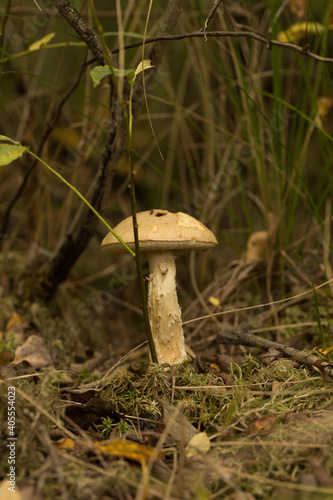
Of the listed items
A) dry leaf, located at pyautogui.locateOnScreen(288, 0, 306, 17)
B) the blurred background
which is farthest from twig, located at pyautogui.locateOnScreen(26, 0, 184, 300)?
dry leaf, located at pyautogui.locateOnScreen(288, 0, 306, 17)

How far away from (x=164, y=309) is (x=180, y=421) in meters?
0.65

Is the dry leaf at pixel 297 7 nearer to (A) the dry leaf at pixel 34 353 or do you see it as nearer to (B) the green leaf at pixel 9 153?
(B) the green leaf at pixel 9 153

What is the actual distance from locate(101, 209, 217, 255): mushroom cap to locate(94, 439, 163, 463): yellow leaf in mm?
865

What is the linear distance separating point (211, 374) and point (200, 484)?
30.2 inches

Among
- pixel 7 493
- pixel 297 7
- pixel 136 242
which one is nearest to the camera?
pixel 7 493

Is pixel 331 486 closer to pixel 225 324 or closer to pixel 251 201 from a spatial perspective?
pixel 225 324

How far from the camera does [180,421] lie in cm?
155

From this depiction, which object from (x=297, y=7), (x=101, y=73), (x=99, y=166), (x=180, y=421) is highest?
(x=297, y=7)

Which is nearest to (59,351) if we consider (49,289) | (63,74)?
(49,289)

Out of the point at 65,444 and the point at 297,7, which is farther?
the point at 297,7

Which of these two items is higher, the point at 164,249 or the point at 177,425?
the point at 164,249

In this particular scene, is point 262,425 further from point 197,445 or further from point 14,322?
point 14,322

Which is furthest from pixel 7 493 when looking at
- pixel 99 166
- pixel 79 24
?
pixel 79 24

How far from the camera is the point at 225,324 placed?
264 centimetres
